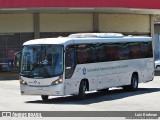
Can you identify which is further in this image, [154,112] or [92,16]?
[92,16]

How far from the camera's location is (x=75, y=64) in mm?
19875

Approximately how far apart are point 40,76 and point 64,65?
3.30 ft

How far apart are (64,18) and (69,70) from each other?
2306cm

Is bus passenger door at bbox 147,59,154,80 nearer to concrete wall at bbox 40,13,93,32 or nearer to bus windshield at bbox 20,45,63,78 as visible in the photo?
bus windshield at bbox 20,45,63,78

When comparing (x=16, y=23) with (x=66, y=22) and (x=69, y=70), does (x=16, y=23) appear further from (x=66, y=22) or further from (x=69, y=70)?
(x=69, y=70)

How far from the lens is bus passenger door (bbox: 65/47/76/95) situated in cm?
1930

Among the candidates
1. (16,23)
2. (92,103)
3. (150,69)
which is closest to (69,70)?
(92,103)

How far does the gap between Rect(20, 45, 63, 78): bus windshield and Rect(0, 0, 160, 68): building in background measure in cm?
1749

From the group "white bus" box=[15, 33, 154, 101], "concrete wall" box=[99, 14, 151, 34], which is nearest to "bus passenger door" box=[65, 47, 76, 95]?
"white bus" box=[15, 33, 154, 101]

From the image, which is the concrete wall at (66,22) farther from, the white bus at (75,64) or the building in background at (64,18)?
the white bus at (75,64)

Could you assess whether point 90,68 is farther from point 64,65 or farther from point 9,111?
point 9,111

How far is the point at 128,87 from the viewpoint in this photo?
80.6ft

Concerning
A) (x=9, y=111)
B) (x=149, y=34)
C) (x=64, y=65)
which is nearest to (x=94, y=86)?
(x=64, y=65)

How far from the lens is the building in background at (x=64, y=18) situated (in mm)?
37531
